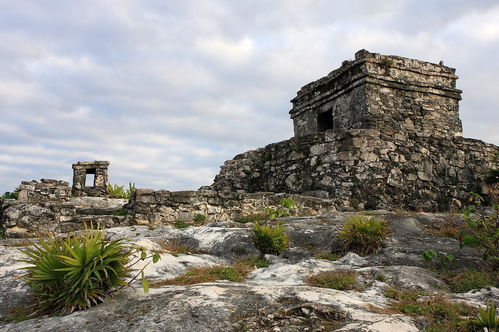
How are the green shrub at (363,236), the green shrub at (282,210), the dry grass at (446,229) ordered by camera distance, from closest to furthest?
the green shrub at (363,236) → the dry grass at (446,229) → the green shrub at (282,210)

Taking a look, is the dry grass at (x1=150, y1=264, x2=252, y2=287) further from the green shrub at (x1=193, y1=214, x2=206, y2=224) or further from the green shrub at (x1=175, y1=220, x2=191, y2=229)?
the green shrub at (x1=193, y1=214, x2=206, y2=224)

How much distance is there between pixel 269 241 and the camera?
6938 mm

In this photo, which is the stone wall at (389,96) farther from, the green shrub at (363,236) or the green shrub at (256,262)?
the green shrub at (256,262)

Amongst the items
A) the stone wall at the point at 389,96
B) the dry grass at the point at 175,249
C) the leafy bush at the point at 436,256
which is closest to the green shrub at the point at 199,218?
the dry grass at the point at 175,249

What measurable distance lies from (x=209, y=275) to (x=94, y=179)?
16.3 metres

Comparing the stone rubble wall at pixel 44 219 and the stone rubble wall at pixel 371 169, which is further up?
the stone rubble wall at pixel 371 169

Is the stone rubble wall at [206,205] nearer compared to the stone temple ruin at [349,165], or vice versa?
the stone rubble wall at [206,205]

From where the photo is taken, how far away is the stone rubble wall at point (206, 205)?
8969 millimetres

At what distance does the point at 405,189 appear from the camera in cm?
1104

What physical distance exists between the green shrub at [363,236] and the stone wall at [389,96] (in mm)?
6982

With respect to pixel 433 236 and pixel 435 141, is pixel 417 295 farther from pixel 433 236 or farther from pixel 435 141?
pixel 435 141

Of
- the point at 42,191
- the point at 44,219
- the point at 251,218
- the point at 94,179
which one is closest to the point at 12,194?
the point at 42,191

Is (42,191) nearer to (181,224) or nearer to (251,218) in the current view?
(181,224)

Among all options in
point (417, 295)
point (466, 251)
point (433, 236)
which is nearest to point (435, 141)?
point (433, 236)
